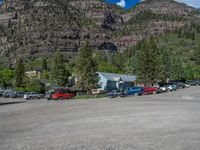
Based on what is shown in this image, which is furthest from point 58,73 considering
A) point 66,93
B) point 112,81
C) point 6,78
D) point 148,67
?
point 6,78

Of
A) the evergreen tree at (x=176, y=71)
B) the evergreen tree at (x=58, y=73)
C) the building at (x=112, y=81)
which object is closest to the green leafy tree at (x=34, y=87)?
the evergreen tree at (x=58, y=73)

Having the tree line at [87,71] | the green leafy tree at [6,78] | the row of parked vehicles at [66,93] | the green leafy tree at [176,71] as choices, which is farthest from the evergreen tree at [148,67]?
the green leafy tree at [6,78]

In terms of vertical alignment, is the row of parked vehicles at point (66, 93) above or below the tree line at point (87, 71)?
below

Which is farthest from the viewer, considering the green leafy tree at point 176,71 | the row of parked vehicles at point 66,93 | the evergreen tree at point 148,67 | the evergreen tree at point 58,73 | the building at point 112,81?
the green leafy tree at point 176,71

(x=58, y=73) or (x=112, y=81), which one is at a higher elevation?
(x=58, y=73)

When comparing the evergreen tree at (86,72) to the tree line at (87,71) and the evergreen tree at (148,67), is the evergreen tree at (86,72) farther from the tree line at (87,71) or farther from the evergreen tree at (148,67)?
the evergreen tree at (148,67)

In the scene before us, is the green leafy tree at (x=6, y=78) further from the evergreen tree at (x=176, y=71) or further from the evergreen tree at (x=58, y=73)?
the evergreen tree at (x=176, y=71)

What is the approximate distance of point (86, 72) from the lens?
2923 inches

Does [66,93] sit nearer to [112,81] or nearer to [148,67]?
[148,67]

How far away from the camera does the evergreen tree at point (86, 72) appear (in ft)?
243

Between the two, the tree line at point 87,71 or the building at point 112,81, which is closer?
the tree line at point 87,71

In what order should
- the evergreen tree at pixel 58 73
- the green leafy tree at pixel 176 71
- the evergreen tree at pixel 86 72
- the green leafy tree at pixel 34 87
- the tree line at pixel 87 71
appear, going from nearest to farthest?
the evergreen tree at pixel 86 72, the tree line at pixel 87 71, the green leafy tree at pixel 34 87, the evergreen tree at pixel 58 73, the green leafy tree at pixel 176 71

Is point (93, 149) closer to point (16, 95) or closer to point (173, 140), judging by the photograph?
point (173, 140)

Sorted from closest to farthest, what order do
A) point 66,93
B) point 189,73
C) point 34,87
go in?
point 66,93 → point 34,87 → point 189,73
